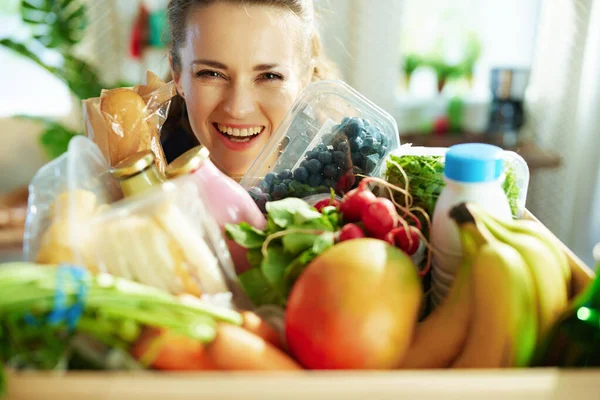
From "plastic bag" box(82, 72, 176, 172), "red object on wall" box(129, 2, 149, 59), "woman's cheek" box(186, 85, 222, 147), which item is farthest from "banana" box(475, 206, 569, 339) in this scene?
"red object on wall" box(129, 2, 149, 59)

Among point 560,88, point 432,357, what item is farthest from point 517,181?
point 560,88

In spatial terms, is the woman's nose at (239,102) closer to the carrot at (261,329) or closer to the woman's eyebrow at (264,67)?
the woman's eyebrow at (264,67)

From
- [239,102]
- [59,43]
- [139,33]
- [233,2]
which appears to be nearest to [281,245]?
[239,102]

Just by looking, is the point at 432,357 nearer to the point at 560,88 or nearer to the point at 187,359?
the point at 187,359

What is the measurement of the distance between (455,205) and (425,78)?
232 cm

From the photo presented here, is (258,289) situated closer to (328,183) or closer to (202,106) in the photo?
(328,183)

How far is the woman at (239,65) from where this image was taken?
0.90 m

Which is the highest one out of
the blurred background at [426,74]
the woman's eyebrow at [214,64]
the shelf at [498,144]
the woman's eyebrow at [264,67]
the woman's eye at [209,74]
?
the woman's eyebrow at [214,64]

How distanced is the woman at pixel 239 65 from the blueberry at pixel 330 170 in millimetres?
250

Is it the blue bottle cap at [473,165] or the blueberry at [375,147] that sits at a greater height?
the blue bottle cap at [473,165]

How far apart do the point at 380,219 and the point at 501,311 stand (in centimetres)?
16

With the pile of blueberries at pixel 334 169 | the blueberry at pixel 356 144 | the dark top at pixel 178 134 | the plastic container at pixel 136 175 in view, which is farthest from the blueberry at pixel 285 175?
the dark top at pixel 178 134

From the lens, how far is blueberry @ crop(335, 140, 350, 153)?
0.76 meters

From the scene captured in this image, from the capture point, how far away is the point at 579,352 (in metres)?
0.46
